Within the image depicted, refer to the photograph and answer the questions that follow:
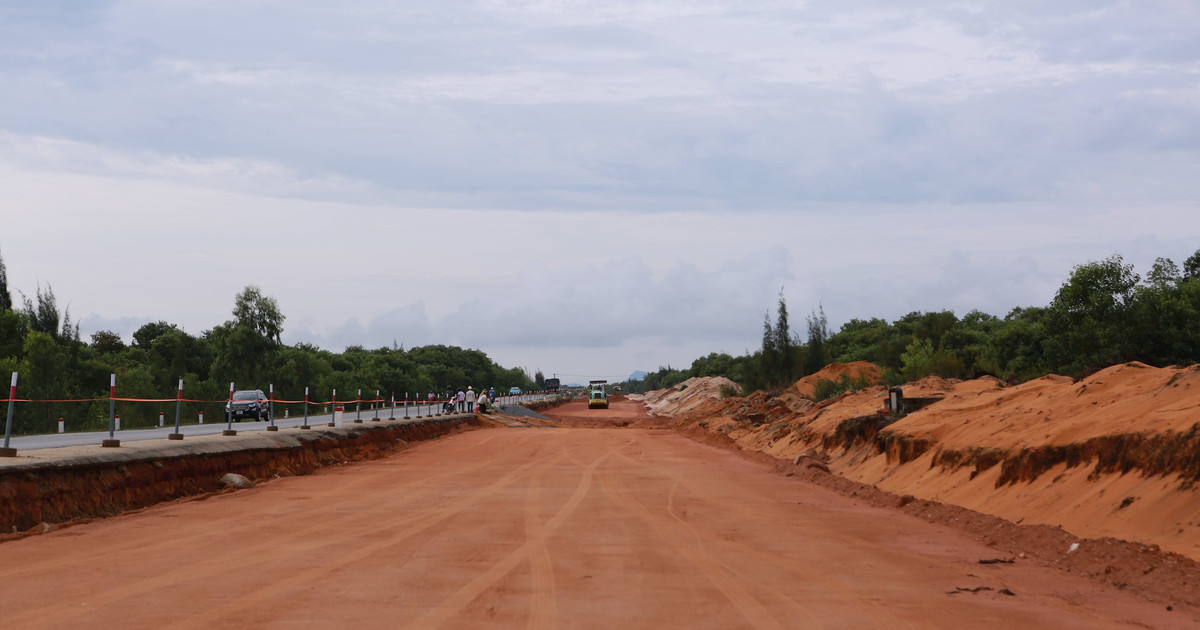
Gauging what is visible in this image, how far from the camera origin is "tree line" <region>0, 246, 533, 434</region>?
66.6m

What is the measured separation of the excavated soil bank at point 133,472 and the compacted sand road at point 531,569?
666 mm

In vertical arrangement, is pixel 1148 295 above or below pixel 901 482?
above

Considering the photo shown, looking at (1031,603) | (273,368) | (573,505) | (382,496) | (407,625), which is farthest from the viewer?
(273,368)

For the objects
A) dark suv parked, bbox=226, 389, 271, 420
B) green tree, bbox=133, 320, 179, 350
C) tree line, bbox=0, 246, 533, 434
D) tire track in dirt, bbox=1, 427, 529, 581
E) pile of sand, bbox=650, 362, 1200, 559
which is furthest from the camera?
green tree, bbox=133, 320, 179, 350

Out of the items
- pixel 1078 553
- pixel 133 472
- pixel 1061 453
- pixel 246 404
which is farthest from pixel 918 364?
pixel 133 472

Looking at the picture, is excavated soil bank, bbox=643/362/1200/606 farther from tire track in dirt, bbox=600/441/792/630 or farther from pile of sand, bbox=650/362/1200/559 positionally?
tire track in dirt, bbox=600/441/792/630

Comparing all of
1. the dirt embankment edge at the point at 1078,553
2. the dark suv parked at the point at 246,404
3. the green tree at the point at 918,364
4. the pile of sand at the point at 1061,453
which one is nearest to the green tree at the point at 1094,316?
the green tree at the point at 918,364

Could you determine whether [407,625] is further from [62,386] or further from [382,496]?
[62,386]

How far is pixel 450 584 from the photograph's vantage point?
29.8ft

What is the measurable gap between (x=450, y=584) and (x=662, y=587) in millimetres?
1977

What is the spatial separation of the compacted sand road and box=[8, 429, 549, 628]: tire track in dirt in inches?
1.4

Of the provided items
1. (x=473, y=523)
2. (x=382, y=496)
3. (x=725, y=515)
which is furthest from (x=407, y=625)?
(x=382, y=496)

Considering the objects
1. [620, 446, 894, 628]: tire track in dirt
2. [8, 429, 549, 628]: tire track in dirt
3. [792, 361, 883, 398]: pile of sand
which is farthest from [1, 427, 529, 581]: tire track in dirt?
[792, 361, 883, 398]: pile of sand

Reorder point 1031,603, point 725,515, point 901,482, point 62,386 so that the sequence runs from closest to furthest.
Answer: point 1031,603
point 725,515
point 901,482
point 62,386
